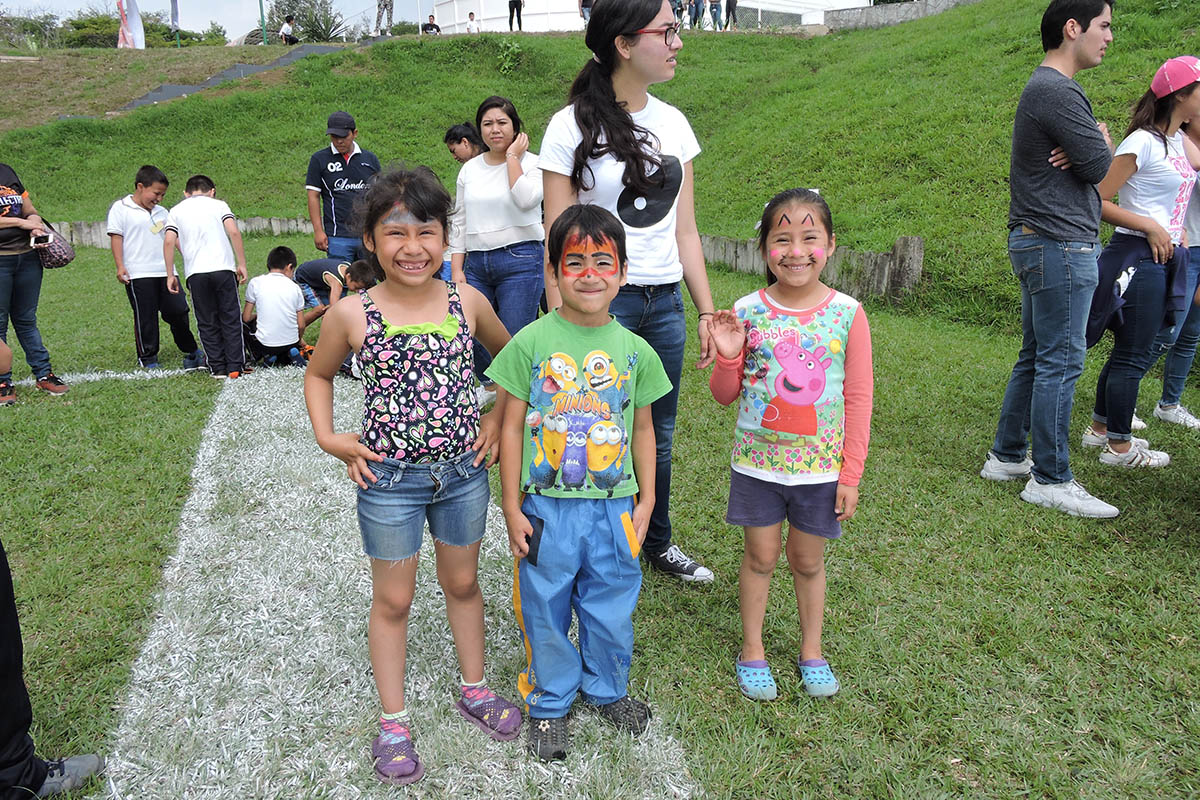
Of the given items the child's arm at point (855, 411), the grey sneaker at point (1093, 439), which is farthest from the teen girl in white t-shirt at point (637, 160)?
the grey sneaker at point (1093, 439)

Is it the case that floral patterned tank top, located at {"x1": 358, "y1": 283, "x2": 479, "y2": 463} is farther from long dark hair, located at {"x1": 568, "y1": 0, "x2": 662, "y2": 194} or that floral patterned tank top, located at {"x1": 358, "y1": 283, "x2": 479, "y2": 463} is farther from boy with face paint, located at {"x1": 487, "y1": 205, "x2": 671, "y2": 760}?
long dark hair, located at {"x1": 568, "y1": 0, "x2": 662, "y2": 194}

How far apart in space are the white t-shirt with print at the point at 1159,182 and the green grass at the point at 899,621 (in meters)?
1.45

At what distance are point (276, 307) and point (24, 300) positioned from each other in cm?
193

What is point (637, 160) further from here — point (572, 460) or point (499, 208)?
point (499, 208)

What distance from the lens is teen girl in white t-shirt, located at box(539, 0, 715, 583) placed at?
8.86 feet

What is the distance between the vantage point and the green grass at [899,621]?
241 cm

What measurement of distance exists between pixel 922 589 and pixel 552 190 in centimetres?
230

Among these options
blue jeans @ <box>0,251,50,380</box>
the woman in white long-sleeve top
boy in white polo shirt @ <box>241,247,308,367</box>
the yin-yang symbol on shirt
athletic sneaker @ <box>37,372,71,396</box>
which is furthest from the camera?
boy in white polo shirt @ <box>241,247,308,367</box>

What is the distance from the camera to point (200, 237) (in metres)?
6.78

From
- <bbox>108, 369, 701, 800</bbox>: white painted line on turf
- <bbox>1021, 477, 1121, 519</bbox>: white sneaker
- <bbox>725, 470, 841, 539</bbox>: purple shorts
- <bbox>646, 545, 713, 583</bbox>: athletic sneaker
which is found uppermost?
<bbox>725, 470, 841, 539</bbox>: purple shorts

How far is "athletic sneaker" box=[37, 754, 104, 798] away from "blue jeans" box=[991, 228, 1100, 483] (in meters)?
4.20

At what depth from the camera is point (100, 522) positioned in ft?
13.6

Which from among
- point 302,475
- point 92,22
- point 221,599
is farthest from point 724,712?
point 92,22

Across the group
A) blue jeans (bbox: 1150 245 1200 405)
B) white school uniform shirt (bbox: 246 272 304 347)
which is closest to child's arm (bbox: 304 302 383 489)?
blue jeans (bbox: 1150 245 1200 405)
